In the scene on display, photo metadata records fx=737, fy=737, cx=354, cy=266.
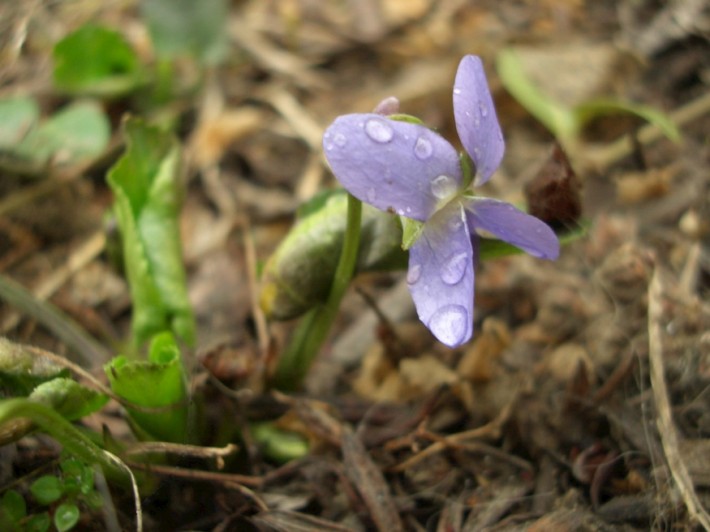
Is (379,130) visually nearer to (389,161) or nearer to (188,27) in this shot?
(389,161)

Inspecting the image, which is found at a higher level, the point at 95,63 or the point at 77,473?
the point at 95,63

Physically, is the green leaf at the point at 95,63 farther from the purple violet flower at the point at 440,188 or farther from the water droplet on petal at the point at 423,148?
the water droplet on petal at the point at 423,148

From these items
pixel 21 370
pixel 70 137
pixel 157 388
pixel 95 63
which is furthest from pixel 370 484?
pixel 95 63

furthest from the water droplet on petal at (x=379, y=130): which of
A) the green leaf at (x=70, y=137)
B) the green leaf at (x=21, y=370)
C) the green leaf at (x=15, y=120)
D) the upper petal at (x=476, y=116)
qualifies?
the green leaf at (x=15, y=120)

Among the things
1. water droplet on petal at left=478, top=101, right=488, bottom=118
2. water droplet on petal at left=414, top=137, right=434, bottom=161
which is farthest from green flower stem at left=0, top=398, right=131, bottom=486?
water droplet on petal at left=478, top=101, right=488, bottom=118

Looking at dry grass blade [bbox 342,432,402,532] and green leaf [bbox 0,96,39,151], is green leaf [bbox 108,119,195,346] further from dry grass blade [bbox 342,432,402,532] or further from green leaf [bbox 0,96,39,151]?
green leaf [bbox 0,96,39,151]

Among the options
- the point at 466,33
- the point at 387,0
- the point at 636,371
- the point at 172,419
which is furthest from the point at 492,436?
the point at 387,0
